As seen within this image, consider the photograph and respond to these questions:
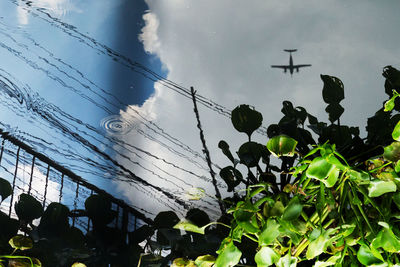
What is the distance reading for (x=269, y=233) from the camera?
61 centimetres

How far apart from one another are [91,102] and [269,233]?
75cm

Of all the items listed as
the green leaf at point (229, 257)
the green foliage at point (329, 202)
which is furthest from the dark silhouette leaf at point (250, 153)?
the green leaf at point (229, 257)

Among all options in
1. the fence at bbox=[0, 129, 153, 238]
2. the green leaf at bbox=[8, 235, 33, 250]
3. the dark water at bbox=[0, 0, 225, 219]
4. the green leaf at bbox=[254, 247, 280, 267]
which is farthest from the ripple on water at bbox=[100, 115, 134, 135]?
the green leaf at bbox=[254, 247, 280, 267]

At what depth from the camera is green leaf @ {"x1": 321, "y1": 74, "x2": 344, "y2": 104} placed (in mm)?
969

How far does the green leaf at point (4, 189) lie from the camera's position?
1029 millimetres

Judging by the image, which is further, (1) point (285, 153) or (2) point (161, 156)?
Result: (2) point (161, 156)

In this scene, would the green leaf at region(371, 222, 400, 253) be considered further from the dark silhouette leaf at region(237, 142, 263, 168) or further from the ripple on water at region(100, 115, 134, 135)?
the ripple on water at region(100, 115, 134, 135)

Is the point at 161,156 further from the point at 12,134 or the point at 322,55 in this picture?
the point at 322,55

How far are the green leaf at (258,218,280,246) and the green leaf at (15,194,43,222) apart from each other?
643mm

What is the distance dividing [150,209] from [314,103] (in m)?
0.57

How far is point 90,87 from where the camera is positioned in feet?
3.90

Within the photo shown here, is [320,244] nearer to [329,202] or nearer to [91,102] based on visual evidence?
[329,202]

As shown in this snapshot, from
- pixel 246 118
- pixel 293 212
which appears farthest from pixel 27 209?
pixel 293 212

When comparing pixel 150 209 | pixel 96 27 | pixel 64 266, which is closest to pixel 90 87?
pixel 96 27
